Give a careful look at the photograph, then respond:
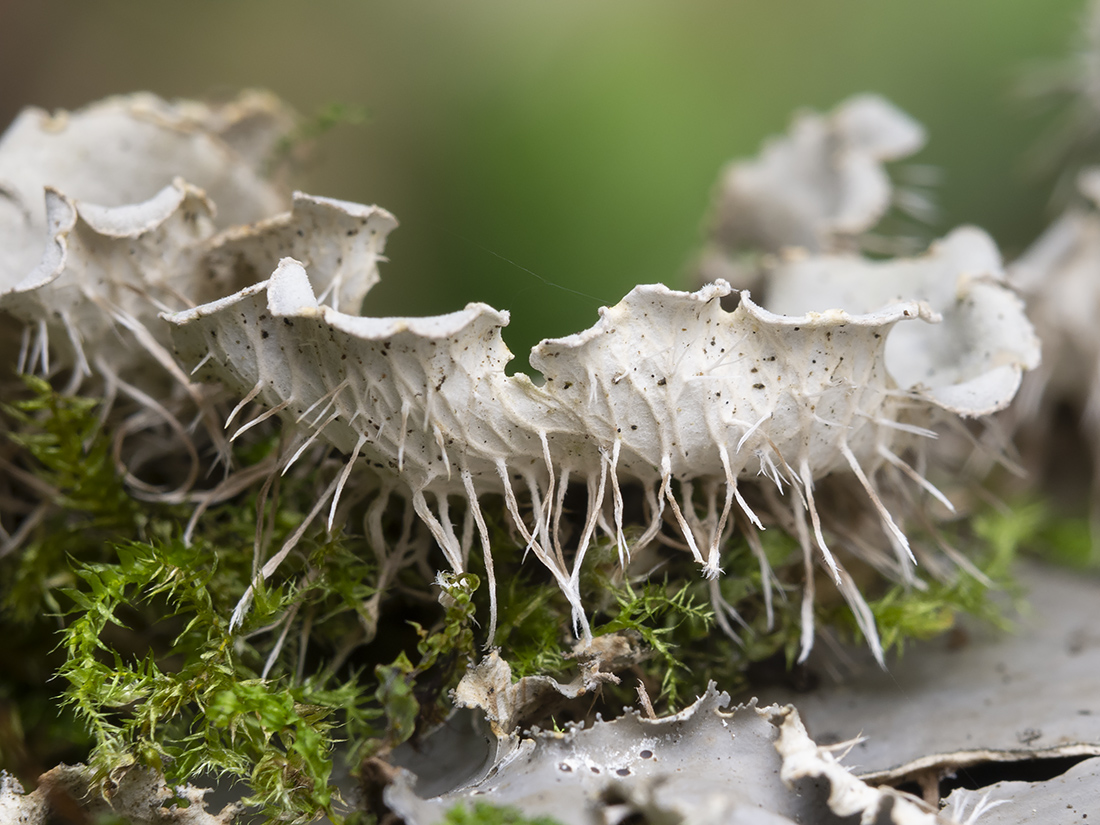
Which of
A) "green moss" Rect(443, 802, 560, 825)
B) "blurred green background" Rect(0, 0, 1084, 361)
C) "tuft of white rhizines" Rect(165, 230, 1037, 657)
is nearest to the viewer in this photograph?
"green moss" Rect(443, 802, 560, 825)

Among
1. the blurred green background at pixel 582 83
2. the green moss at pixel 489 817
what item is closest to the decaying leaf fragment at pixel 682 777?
the green moss at pixel 489 817

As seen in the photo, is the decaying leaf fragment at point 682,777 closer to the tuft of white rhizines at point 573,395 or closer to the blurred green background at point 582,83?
the tuft of white rhizines at point 573,395

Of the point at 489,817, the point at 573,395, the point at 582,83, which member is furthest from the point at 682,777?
the point at 582,83

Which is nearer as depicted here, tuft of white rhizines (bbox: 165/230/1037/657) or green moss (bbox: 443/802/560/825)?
green moss (bbox: 443/802/560/825)

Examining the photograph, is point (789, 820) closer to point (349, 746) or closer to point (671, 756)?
point (671, 756)

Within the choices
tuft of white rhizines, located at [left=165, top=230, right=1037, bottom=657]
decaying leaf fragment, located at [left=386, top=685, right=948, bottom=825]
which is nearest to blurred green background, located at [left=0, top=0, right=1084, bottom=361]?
tuft of white rhizines, located at [left=165, top=230, right=1037, bottom=657]

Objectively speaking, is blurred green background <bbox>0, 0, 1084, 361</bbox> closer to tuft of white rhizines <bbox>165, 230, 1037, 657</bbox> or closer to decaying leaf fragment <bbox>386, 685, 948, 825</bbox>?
tuft of white rhizines <bbox>165, 230, 1037, 657</bbox>
